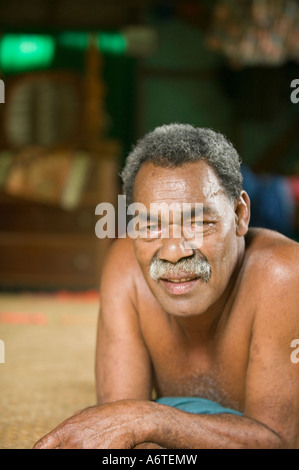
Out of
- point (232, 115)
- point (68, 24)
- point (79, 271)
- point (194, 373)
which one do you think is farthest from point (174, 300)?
point (232, 115)

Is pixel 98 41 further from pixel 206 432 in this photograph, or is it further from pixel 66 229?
pixel 206 432

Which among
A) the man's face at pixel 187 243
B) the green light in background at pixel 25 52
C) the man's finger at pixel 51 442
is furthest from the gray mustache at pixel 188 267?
the green light in background at pixel 25 52

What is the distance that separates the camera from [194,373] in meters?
1.53

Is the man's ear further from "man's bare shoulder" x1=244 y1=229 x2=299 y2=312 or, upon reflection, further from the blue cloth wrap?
the blue cloth wrap

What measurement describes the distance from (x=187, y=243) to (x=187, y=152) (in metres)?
0.19

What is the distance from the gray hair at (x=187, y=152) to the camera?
130 cm

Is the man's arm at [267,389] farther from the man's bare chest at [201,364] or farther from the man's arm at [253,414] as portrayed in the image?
the man's bare chest at [201,364]

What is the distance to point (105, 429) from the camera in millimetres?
1146

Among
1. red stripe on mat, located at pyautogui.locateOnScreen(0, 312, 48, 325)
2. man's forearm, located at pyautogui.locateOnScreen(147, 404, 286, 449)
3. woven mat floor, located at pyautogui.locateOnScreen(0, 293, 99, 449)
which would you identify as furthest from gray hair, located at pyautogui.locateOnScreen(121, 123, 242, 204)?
red stripe on mat, located at pyautogui.locateOnScreen(0, 312, 48, 325)

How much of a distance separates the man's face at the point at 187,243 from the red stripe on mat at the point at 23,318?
2.43 meters

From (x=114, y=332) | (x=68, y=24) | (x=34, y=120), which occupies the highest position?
(x=68, y=24)

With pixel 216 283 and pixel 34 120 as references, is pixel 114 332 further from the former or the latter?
pixel 34 120

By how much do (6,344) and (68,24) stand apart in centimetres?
408

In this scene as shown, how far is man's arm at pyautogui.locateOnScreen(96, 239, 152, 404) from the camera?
1.48 m
